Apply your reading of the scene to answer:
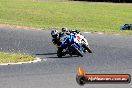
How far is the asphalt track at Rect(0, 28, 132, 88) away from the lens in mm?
11991

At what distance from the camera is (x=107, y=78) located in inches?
284

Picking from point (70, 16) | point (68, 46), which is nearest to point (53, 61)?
point (68, 46)

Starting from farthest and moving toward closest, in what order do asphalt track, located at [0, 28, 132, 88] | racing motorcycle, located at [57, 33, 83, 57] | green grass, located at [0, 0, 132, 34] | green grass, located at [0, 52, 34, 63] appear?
green grass, located at [0, 0, 132, 34] → racing motorcycle, located at [57, 33, 83, 57] → green grass, located at [0, 52, 34, 63] → asphalt track, located at [0, 28, 132, 88]

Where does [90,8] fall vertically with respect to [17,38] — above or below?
below

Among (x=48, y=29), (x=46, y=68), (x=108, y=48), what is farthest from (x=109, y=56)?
(x=48, y=29)

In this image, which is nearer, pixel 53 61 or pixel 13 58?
pixel 13 58

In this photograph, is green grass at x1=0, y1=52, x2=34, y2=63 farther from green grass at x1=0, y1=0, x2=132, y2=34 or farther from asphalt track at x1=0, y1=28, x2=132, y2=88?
green grass at x1=0, y1=0, x2=132, y2=34

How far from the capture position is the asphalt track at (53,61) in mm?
11991

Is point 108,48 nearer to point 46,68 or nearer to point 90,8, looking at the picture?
point 46,68

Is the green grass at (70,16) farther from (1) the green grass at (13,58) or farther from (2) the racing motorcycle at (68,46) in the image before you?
(1) the green grass at (13,58)

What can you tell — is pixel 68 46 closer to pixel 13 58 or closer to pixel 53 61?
pixel 53 61

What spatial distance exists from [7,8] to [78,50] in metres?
33.1

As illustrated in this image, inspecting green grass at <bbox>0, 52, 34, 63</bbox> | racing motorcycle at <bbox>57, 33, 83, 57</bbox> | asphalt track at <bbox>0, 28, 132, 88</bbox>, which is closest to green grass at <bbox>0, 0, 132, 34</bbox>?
asphalt track at <bbox>0, 28, 132, 88</bbox>

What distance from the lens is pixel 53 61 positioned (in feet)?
55.4
